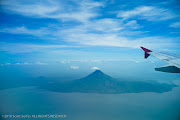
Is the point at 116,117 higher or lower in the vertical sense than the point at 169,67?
lower

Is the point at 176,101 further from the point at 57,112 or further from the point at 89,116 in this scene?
the point at 57,112

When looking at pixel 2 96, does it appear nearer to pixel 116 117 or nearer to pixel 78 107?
pixel 78 107

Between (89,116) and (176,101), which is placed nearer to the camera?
(89,116)

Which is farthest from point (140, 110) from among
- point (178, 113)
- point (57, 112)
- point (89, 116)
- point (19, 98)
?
point (19, 98)

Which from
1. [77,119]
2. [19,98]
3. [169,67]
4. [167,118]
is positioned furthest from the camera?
[19,98]

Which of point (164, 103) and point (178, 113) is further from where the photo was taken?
point (164, 103)

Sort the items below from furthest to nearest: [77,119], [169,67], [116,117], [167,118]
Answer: [116,117], [77,119], [167,118], [169,67]

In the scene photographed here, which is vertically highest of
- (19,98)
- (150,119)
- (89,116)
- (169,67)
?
(169,67)

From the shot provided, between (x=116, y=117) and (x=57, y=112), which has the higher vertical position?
(x=57, y=112)

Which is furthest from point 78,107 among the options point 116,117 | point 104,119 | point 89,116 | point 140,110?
point 140,110
